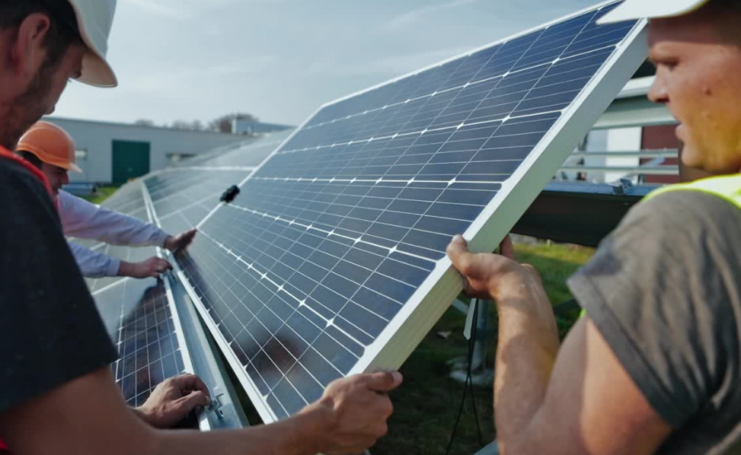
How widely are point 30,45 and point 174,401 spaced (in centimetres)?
170

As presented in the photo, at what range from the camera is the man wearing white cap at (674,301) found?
112 cm

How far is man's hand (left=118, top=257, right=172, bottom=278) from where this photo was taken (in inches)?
196

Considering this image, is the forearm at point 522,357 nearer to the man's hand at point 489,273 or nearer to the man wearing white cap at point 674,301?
the man's hand at point 489,273

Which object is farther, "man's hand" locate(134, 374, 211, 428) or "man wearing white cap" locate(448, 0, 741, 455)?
"man's hand" locate(134, 374, 211, 428)

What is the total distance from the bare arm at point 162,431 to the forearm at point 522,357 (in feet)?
1.71

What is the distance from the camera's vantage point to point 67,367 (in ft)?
4.41

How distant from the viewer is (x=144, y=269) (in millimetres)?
5000

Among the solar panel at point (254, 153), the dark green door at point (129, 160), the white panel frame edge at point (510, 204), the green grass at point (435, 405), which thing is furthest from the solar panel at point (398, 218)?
the dark green door at point (129, 160)

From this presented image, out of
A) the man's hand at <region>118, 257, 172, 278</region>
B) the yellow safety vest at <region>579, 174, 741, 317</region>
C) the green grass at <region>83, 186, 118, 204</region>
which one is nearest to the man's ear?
the yellow safety vest at <region>579, 174, 741, 317</region>

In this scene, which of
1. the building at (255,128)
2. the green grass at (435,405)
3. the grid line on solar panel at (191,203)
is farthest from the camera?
the building at (255,128)

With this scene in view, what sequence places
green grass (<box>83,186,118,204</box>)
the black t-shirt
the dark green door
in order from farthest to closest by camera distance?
the dark green door
green grass (<box>83,186,118,204</box>)
the black t-shirt

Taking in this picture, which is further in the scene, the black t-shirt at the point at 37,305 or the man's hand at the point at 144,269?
the man's hand at the point at 144,269

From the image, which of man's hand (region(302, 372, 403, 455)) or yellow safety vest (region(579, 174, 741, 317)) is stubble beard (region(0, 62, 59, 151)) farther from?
yellow safety vest (region(579, 174, 741, 317))

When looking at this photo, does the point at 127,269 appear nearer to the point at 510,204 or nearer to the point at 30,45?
the point at 30,45
